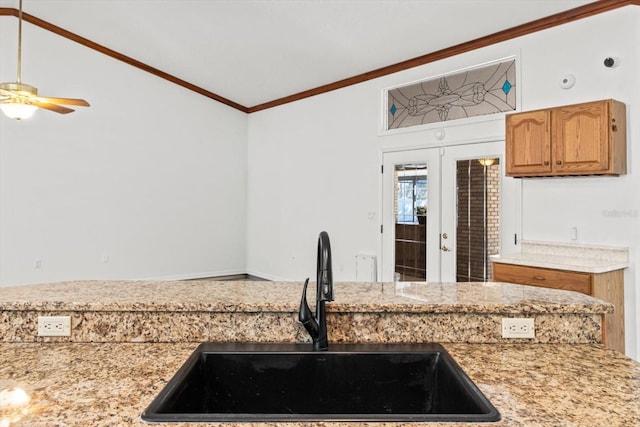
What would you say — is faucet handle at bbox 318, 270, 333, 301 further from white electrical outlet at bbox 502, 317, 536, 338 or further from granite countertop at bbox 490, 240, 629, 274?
granite countertop at bbox 490, 240, 629, 274

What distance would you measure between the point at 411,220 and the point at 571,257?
1.99 meters

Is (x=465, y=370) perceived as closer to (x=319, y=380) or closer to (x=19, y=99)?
(x=319, y=380)

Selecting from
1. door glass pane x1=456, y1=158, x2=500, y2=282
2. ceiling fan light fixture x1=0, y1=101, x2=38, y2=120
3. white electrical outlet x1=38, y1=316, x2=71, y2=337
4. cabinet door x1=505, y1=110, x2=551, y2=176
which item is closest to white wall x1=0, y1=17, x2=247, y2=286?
ceiling fan light fixture x1=0, y1=101, x2=38, y2=120

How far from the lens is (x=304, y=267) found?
720cm

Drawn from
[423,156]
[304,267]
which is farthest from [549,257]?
[304,267]

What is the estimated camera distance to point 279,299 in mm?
1406

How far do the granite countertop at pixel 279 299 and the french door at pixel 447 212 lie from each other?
123 inches

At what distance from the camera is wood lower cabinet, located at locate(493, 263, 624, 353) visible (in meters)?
3.29

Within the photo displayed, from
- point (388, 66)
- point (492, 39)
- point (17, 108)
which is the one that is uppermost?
point (388, 66)

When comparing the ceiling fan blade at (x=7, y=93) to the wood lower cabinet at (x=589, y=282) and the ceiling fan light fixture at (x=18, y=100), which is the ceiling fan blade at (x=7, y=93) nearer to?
the ceiling fan light fixture at (x=18, y=100)

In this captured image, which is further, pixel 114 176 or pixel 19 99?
pixel 114 176

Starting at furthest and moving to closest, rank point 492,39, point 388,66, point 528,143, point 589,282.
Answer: point 388,66
point 492,39
point 528,143
point 589,282

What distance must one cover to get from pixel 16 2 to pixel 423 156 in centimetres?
563

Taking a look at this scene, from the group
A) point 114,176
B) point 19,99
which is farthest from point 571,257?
point 114,176
